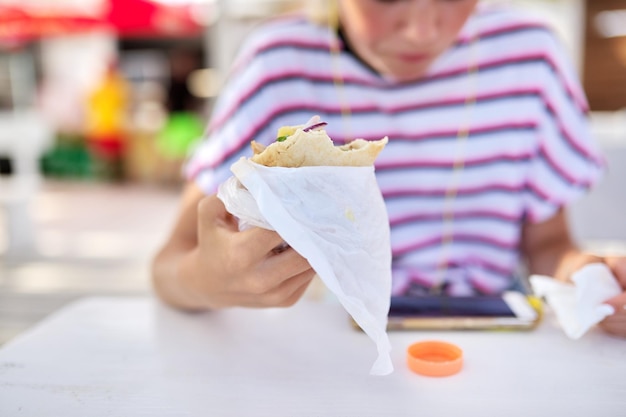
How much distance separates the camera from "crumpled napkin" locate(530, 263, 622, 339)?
1.00m

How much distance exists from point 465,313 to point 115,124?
337 inches

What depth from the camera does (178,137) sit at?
8164 mm

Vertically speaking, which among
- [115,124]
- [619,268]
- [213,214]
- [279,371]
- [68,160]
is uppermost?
[213,214]

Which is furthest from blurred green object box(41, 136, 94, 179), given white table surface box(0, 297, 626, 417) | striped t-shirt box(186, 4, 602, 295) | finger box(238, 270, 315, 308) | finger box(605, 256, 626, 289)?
finger box(605, 256, 626, 289)

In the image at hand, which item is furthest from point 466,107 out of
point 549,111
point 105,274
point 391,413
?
point 105,274

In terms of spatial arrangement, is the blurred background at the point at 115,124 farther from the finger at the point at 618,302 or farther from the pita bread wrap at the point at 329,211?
the pita bread wrap at the point at 329,211

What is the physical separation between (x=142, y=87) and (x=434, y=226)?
387 inches

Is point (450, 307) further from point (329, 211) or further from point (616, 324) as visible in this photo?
point (329, 211)

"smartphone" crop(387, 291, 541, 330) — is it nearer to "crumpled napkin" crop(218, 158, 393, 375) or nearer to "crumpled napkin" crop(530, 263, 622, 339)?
"crumpled napkin" crop(530, 263, 622, 339)

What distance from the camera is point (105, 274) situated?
14.4ft

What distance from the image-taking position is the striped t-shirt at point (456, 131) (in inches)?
58.1

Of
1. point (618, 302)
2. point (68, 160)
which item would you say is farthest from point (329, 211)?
point (68, 160)

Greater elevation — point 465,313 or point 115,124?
point 465,313

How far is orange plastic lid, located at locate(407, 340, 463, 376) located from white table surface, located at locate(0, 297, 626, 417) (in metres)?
0.01
